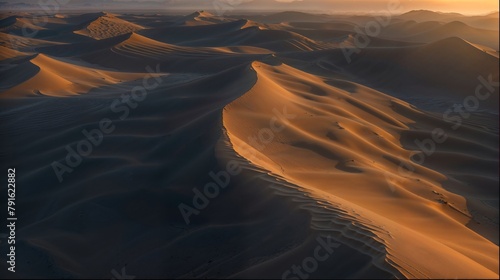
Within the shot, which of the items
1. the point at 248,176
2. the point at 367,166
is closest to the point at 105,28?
the point at 367,166

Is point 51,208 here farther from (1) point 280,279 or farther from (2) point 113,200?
(1) point 280,279

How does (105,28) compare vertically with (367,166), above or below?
below

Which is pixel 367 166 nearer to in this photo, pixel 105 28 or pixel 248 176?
pixel 248 176

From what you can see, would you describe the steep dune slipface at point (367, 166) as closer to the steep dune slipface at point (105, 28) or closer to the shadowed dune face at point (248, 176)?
the shadowed dune face at point (248, 176)

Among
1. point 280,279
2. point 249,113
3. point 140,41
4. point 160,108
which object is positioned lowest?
point 140,41

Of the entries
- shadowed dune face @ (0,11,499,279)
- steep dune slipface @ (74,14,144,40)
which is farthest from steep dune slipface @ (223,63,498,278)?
steep dune slipface @ (74,14,144,40)

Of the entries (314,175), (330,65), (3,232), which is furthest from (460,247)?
(330,65)
